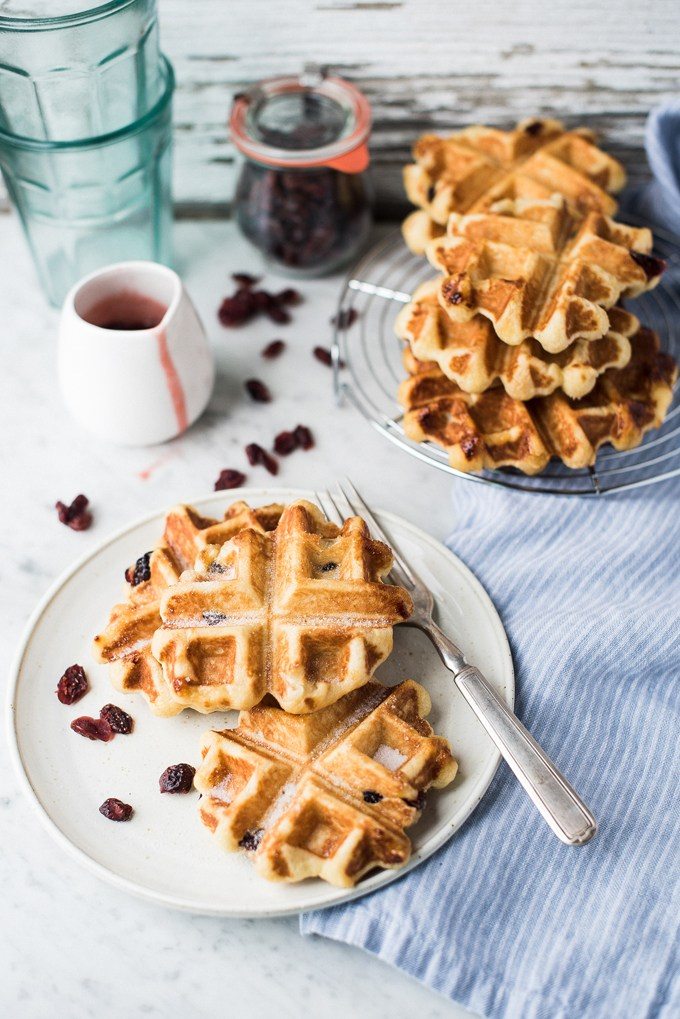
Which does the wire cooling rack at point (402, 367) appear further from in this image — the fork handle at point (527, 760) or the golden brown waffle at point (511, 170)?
the fork handle at point (527, 760)

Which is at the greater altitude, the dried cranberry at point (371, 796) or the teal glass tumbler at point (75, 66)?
the teal glass tumbler at point (75, 66)

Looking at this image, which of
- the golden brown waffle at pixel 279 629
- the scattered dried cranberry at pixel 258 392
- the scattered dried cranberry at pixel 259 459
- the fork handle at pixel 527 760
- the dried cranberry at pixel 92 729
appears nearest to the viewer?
the fork handle at pixel 527 760

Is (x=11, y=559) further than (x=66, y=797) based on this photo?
Yes

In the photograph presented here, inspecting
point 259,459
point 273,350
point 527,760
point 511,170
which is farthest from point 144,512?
point 511,170

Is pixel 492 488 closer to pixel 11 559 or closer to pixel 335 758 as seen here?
pixel 335 758

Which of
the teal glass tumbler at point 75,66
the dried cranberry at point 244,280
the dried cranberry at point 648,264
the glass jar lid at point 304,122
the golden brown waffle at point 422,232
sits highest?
the teal glass tumbler at point 75,66

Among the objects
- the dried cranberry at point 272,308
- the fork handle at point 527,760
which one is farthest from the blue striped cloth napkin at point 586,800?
the dried cranberry at point 272,308

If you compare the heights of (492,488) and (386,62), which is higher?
(386,62)

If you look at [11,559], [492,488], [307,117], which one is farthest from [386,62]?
[11,559]
